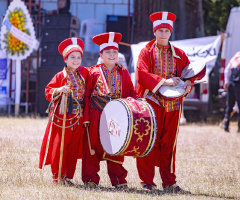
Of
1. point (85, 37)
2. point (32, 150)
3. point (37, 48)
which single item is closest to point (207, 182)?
point (32, 150)

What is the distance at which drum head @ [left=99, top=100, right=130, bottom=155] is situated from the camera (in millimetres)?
5059

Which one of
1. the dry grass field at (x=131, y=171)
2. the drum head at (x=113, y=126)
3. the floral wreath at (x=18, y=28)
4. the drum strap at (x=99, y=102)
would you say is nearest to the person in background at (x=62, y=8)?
the floral wreath at (x=18, y=28)

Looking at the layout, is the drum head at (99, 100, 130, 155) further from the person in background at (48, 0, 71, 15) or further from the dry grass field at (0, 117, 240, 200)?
the person in background at (48, 0, 71, 15)

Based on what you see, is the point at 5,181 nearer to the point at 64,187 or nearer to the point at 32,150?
the point at 64,187

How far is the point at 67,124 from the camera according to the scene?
5.56 m

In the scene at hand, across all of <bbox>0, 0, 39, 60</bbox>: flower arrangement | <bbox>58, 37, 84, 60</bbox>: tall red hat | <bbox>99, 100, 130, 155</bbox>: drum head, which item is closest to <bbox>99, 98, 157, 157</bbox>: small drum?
<bbox>99, 100, 130, 155</bbox>: drum head

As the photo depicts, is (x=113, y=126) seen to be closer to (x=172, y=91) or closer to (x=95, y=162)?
(x=95, y=162)

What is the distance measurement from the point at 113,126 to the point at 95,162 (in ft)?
1.87

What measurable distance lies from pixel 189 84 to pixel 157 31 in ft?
2.26

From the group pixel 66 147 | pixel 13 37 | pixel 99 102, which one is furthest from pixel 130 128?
pixel 13 37

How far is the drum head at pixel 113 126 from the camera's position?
5059mm

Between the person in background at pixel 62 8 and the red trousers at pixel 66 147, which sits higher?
the person in background at pixel 62 8

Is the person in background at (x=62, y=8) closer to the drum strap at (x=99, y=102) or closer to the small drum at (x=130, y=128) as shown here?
the drum strap at (x=99, y=102)

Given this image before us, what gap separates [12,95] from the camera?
553 inches
